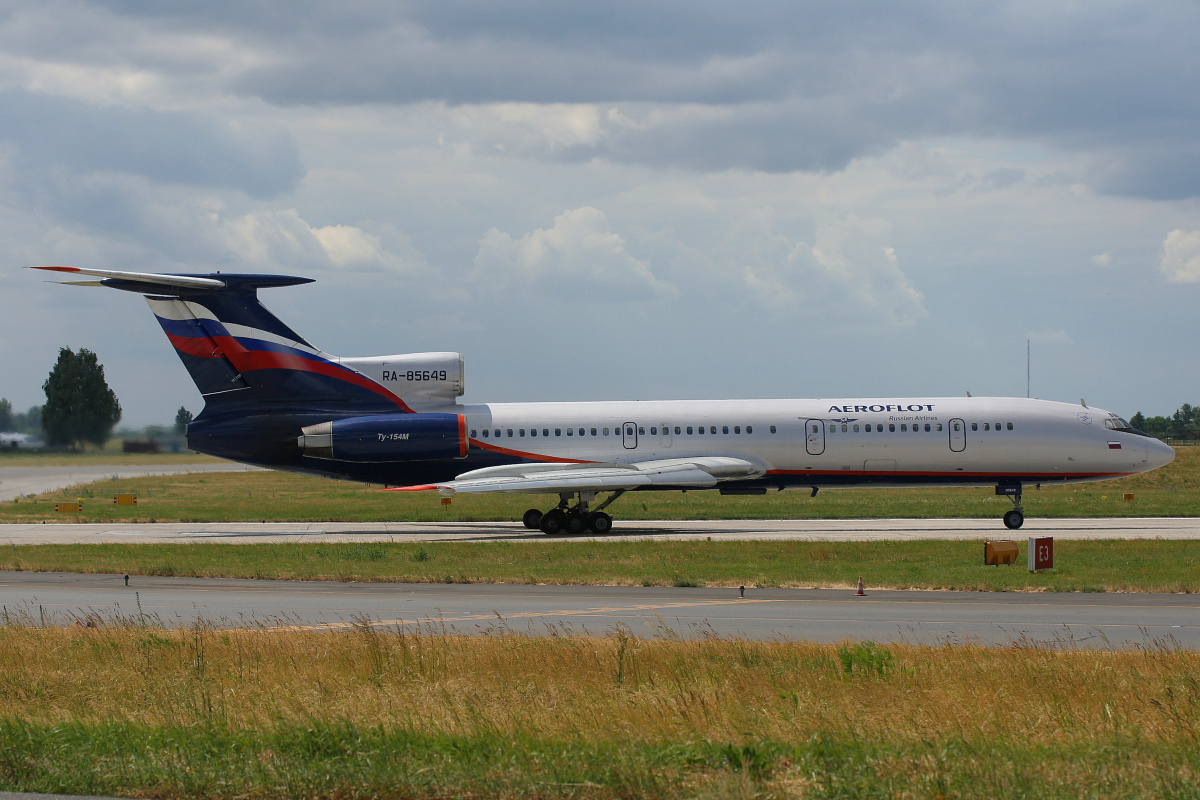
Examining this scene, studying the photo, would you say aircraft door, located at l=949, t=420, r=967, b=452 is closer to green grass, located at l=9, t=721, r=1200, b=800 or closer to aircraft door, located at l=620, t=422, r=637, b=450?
aircraft door, located at l=620, t=422, r=637, b=450

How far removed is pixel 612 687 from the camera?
1105cm

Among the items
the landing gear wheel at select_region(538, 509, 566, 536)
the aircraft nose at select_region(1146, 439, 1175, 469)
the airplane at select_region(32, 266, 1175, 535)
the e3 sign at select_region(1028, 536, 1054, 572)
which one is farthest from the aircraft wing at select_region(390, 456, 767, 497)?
the e3 sign at select_region(1028, 536, 1054, 572)

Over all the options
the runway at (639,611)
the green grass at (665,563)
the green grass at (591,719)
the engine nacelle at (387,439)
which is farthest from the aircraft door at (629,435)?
the green grass at (591,719)

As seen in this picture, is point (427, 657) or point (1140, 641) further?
point (1140, 641)

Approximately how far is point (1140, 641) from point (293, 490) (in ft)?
176

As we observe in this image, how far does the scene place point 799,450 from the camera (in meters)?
35.5

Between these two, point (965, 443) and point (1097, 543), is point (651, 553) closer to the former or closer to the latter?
point (1097, 543)

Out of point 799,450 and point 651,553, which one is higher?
point 799,450

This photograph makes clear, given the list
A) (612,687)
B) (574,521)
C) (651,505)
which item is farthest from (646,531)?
(612,687)

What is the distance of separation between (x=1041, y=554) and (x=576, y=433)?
54.9 ft

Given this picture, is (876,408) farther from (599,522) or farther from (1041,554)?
(1041,554)

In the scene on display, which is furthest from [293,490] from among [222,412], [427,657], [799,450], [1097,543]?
[427,657]

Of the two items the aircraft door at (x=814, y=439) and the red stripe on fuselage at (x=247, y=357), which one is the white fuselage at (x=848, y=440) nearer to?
the aircraft door at (x=814, y=439)

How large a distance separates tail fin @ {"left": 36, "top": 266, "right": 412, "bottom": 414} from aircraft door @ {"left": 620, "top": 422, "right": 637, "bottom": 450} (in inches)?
278
